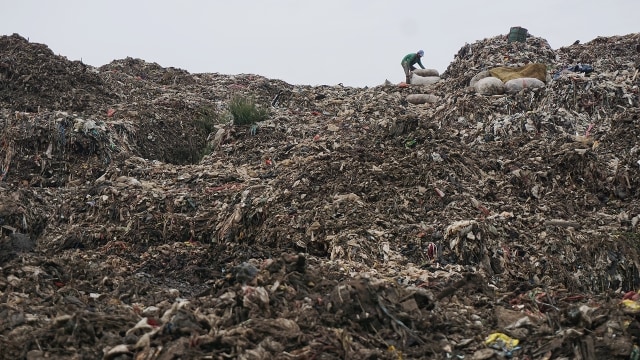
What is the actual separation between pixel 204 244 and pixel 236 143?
3183mm

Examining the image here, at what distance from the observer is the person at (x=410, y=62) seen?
14172mm

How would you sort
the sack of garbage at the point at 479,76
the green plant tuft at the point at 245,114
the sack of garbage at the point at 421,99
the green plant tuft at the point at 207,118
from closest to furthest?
the green plant tuft at the point at 245,114, the green plant tuft at the point at 207,118, the sack of garbage at the point at 479,76, the sack of garbage at the point at 421,99

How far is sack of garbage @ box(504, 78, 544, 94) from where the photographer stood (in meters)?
10.6

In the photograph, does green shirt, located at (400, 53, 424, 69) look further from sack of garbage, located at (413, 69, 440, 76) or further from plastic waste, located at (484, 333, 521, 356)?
plastic waste, located at (484, 333, 521, 356)

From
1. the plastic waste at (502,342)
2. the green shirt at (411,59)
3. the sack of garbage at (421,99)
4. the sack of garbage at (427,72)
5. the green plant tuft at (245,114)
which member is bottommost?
the plastic waste at (502,342)

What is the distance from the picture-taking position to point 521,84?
1066 centimetres

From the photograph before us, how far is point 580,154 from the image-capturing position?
775cm

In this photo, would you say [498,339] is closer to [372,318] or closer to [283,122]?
[372,318]

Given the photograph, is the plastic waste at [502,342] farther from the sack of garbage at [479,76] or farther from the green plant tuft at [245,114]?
the sack of garbage at [479,76]

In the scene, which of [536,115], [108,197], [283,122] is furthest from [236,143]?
[536,115]

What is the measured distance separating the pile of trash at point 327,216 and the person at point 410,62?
1.26 metres

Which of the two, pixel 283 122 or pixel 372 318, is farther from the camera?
pixel 283 122

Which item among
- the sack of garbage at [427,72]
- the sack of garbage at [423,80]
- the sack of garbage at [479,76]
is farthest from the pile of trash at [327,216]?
the sack of garbage at [427,72]

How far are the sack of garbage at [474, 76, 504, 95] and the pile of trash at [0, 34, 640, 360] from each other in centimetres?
14
